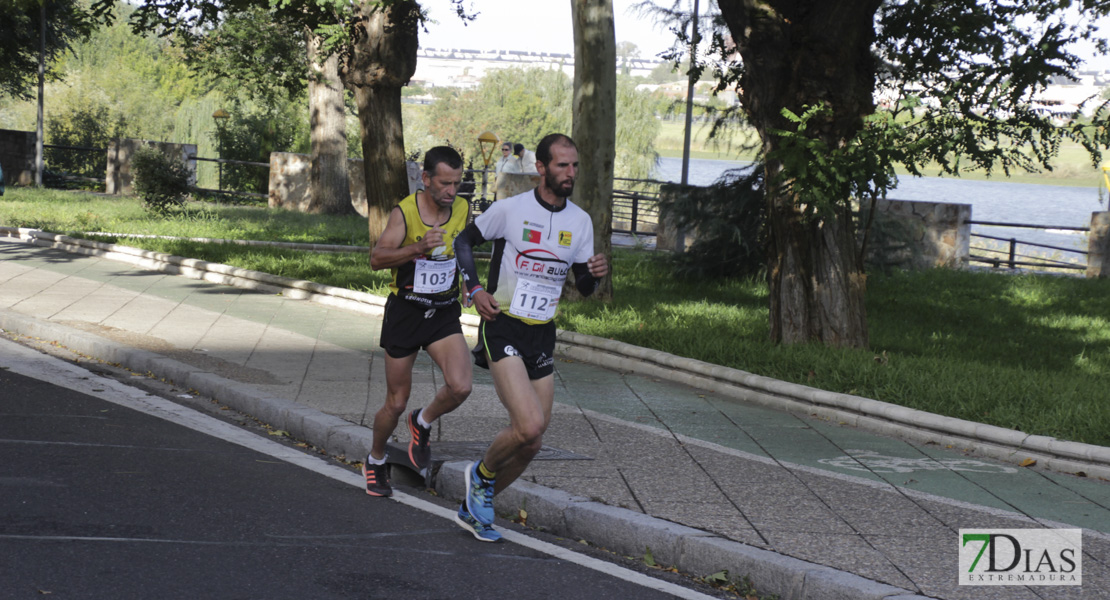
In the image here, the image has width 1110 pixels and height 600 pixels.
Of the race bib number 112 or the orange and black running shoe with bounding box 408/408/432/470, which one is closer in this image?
the race bib number 112

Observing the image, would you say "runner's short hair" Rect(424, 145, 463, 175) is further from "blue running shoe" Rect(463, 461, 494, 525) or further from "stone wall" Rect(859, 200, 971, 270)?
"stone wall" Rect(859, 200, 971, 270)

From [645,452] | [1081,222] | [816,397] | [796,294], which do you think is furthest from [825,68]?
[1081,222]

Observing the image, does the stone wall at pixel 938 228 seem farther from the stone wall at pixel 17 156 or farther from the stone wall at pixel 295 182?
the stone wall at pixel 17 156

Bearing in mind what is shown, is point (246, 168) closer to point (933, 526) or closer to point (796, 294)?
point (796, 294)

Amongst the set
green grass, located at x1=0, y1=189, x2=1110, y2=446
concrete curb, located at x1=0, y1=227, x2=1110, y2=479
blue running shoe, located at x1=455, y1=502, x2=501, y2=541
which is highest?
green grass, located at x1=0, y1=189, x2=1110, y2=446

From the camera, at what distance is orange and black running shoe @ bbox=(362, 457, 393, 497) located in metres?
6.15

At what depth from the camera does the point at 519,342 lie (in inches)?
206

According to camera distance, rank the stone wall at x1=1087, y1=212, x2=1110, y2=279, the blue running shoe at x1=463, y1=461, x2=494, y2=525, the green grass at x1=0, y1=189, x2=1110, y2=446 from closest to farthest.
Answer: the blue running shoe at x1=463, y1=461, x2=494, y2=525 < the green grass at x1=0, y1=189, x2=1110, y2=446 < the stone wall at x1=1087, y1=212, x2=1110, y2=279

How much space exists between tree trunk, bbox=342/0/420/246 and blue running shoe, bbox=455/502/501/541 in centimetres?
983

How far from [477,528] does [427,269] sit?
1.31 metres

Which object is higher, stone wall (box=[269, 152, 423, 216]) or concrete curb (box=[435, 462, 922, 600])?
stone wall (box=[269, 152, 423, 216])

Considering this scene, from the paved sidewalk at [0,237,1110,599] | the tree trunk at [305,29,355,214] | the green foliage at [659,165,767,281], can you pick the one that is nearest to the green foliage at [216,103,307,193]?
the tree trunk at [305,29,355,214]

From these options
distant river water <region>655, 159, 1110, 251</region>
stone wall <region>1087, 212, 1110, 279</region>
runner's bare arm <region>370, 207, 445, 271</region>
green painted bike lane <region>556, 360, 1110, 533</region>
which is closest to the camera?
runner's bare arm <region>370, 207, 445, 271</region>

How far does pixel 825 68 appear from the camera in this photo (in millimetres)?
9883
